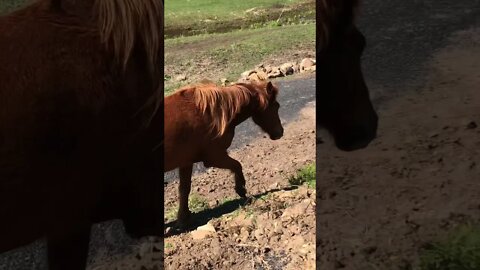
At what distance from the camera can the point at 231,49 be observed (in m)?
3.41

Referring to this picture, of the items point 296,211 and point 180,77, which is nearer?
point 180,77

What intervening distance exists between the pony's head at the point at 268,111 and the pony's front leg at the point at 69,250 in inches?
43.1

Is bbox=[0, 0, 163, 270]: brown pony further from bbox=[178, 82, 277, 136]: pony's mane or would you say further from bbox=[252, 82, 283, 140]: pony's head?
bbox=[252, 82, 283, 140]: pony's head

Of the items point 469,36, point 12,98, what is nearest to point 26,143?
point 12,98

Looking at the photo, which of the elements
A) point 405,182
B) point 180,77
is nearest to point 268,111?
point 180,77

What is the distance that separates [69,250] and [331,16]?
1.91 metres

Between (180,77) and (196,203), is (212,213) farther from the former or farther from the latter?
(180,77)

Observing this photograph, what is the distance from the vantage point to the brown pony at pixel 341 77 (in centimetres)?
341

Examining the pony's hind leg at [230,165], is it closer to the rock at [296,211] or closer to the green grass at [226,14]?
the rock at [296,211]

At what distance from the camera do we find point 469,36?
4.55 metres

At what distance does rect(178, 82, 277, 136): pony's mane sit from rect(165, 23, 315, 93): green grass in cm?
7

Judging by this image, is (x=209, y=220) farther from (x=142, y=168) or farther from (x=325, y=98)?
(x=325, y=98)

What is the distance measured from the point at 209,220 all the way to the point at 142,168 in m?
0.49

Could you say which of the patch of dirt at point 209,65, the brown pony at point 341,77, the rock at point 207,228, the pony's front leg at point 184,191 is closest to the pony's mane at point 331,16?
the brown pony at point 341,77
